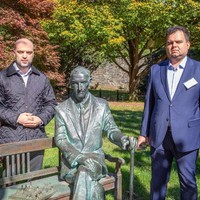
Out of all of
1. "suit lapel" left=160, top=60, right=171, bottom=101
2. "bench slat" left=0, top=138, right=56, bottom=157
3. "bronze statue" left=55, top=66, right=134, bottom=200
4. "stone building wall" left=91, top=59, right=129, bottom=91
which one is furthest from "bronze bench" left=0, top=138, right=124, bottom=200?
"stone building wall" left=91, top=59, right=129, bottom=91

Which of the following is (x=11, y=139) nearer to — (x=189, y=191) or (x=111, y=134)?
(x=111, y=134)

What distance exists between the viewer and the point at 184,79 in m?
3.47

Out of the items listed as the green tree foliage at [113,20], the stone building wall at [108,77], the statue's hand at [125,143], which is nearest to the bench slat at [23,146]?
the statue's hand at [125,143]

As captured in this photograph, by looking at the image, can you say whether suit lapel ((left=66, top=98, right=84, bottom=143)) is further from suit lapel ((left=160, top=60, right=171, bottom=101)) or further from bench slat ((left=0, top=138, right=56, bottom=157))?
suit lapel ((left=160, top=60, right=171, bottom=101))

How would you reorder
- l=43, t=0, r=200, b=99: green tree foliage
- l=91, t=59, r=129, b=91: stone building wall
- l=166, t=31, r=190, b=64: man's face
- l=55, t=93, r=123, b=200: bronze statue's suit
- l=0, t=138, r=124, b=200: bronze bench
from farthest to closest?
l=91, t=59, r=129, b=91: stone building wall, l=43, t=0, r=200, b=99: green tree foliage, l=0, t=138, r=124, b=200: bronze bench, l=55, t=93, r=123, b=200: bronze statue's suit, l=166, t=31, r=190, b=64: man's face

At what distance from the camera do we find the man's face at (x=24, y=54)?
3578 millimetres

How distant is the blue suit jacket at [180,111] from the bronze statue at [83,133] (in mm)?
364

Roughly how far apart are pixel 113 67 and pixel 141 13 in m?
11.5

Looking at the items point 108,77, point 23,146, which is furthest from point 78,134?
point 108,77

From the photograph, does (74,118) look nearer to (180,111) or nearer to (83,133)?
(83,133)

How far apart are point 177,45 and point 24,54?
4.58 feet

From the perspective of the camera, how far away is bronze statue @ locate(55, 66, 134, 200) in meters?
3.42

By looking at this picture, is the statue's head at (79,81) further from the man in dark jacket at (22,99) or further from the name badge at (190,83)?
the name badge at (190,83)

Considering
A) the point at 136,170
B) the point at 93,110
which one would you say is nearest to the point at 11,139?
the point at 93,110
